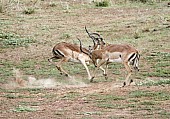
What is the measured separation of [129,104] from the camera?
31.3 feet

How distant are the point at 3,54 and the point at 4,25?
384 centimetres

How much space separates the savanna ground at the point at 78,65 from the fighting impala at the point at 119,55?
1.11 ft

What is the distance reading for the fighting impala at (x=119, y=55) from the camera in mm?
11898

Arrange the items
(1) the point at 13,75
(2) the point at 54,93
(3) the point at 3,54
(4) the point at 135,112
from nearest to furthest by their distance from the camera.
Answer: (4) the point at 135,112
(2) the point at 54,93
(1) the point at 13,75
(3) the point at 3,54

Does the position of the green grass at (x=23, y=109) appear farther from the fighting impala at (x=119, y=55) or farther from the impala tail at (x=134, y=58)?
the impala tail at (x=134, y=58)

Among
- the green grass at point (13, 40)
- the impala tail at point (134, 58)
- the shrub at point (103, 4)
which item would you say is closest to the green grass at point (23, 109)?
the impala tail at point (134, 58)

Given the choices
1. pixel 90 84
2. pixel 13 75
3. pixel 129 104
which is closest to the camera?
pixel 129 104

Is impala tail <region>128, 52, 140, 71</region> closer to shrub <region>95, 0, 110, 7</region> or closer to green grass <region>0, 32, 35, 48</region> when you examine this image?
green grass <region>0, 32, 35, 48</region>

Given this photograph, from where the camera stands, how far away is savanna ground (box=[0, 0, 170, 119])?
9.34 m

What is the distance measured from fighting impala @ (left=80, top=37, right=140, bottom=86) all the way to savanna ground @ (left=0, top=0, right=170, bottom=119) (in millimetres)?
338

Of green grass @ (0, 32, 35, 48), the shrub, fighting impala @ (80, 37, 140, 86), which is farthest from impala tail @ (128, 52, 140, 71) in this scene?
the shrub

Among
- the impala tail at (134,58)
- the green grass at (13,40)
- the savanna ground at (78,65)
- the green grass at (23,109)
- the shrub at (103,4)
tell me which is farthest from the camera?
the shrub at (103,4)

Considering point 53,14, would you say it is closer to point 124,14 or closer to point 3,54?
point 124,14

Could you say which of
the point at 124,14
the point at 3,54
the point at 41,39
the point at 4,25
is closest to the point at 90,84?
the point at 3,54
